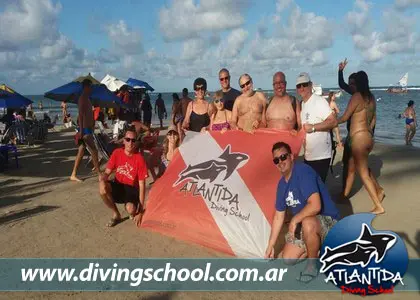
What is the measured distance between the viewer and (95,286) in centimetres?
350

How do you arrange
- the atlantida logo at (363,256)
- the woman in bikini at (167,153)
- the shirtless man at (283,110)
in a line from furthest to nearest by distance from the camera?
the woman in bikini at (167,153)
the shirtless man at (283,110)
the atlantida logo at (363,256)

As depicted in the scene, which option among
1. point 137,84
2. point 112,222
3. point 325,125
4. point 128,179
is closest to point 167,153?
point 128,179

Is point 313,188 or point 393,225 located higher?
point 313,188

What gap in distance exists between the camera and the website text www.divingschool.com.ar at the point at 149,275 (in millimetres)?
3602

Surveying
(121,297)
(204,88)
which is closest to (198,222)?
(121,297)

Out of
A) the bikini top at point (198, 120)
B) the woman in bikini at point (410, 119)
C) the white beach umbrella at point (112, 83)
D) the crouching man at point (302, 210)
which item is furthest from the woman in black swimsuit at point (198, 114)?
the white beach umbrella at point (112, 83)

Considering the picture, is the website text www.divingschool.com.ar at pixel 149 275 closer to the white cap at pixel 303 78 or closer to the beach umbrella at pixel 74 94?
the white cap at pixel 303 78

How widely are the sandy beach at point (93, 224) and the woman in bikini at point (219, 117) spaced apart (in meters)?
2.00

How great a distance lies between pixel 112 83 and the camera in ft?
59.7

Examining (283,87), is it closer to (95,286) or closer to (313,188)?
(313,188)

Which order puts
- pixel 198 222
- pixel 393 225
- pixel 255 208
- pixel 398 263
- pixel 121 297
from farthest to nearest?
pixel 393 225 < pixel 198 222 < pixel 255 208 < pixel 121 297 < pixel 398 263

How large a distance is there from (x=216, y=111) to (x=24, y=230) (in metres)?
3.40

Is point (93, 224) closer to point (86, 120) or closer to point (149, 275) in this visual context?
point (149, 275)

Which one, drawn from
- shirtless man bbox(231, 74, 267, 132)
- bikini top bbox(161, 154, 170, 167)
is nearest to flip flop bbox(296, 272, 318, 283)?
shirtless man bbox(231, 74, 267, 132)
